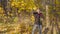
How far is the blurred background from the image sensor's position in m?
2.05

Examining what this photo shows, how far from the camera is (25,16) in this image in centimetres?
208

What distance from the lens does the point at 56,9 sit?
7.00 feet

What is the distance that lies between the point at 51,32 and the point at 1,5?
675 mm

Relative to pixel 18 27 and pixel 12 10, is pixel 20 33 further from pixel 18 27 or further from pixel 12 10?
pixel 12 10

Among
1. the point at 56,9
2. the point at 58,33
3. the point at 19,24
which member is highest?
the point at 56,9

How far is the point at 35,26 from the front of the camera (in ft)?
6.95

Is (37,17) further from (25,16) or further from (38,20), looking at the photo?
(25,16)

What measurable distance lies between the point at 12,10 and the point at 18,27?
0.69 feet

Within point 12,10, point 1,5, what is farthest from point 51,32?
point 1,5

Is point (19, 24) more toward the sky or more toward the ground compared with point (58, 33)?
more toward the sky

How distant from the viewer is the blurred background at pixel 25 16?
6.72 ft

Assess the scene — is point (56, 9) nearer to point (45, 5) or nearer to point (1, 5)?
point (45, 5)

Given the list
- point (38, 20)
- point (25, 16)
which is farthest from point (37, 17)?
point (25, 16)

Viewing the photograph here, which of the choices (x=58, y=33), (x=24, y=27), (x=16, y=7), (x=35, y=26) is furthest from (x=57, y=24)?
(x=16, y=7)
